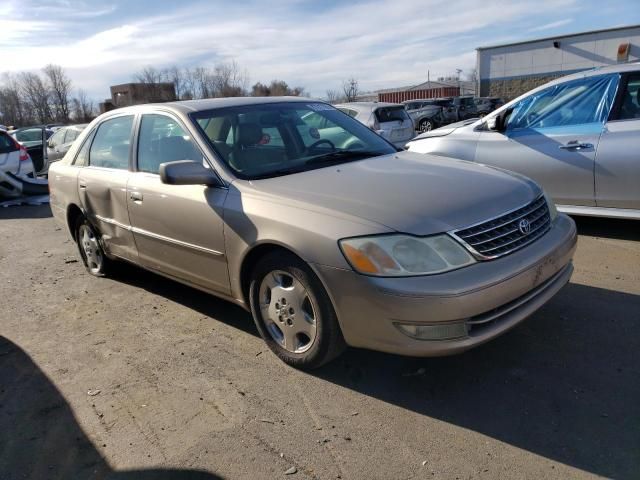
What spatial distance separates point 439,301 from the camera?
260 centimetres

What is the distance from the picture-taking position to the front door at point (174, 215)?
3.55 meters

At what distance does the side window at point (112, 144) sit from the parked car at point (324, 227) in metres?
0.02

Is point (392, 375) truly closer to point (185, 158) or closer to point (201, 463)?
point (201, 463)

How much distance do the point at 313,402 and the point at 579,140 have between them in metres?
3.95

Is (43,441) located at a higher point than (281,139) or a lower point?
lower

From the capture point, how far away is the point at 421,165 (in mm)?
3697

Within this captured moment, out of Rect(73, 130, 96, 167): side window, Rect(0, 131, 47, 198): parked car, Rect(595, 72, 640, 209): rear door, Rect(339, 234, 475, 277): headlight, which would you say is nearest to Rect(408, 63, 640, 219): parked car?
Rect(595, 72, 640, 209): rear door

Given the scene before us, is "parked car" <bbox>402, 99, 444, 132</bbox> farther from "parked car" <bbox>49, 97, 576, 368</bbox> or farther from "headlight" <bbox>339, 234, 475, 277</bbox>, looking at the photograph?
"headlight" <bbox>339, 234, 475, 277</bbox>

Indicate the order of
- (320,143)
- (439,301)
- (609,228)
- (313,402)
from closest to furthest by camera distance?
(439,301)
(313,402)
(320,143)
(609,228)

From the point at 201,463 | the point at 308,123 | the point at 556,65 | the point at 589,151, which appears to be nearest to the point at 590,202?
the point at 589,151

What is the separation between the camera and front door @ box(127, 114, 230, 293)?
355cm

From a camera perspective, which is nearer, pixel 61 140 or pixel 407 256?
pixel 407 256

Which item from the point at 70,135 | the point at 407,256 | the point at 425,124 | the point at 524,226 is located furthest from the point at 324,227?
the point at 425,124

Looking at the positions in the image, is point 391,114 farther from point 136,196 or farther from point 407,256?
point 407,256
